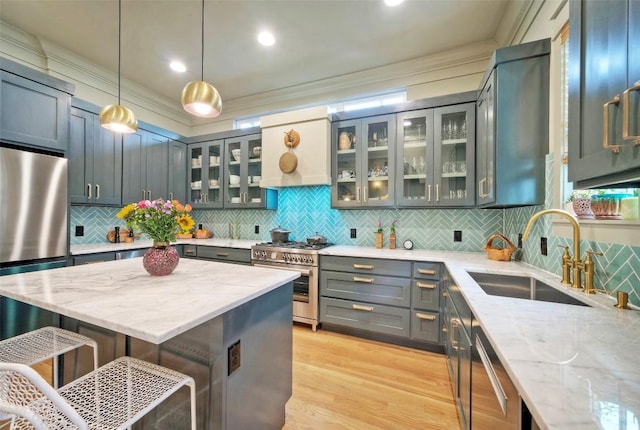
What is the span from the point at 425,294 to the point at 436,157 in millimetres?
1397

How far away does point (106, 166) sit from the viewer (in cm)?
298

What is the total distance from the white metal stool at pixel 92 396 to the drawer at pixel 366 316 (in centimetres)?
185

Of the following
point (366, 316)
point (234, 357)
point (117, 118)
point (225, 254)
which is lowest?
point (366, 316)

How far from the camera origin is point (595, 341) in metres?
0.76

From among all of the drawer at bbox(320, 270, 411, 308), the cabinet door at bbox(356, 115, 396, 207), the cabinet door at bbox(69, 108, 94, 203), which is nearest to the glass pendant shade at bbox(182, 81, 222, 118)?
the cabinet door at bbox(356, 115, 396, 207)

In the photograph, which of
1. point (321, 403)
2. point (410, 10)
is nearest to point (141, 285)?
point (321, 403)

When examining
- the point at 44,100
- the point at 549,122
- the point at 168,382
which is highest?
the point at 44,100

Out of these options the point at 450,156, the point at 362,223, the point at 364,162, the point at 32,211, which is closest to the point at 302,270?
the point at 362,223

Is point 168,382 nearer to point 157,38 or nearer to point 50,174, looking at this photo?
point 50,174

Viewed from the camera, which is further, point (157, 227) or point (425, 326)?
point (425, 326)

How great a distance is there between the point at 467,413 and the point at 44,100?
3.93m

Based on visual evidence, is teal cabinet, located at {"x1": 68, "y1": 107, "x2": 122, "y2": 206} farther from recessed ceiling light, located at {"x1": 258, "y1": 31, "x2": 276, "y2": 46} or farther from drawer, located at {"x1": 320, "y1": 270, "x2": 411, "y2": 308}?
drawer, located at {"x1": 320, "y1": 270, "x2": 411, "y2": 308}

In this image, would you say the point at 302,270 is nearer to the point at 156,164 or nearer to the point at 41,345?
the point at 41,345

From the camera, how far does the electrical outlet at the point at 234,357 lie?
1087 millimetres
